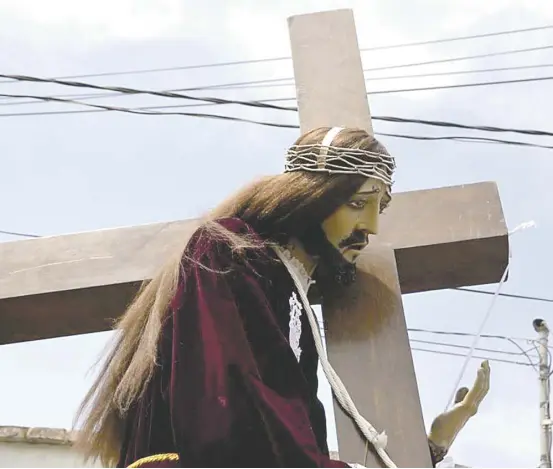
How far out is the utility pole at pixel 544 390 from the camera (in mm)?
9336

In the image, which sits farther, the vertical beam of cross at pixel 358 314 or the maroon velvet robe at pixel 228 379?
the vertical beam of cross at pixel 358 314

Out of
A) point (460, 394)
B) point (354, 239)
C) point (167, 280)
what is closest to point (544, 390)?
point (460, 394)

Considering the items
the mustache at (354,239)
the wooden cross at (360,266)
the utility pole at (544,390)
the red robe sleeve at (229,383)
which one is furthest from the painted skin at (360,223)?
the utility pole at (544,390)

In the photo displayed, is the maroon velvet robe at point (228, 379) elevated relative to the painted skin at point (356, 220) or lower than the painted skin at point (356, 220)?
lower

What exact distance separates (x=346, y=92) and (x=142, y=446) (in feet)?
2.88

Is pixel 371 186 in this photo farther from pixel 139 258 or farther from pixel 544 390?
pixel 544 390

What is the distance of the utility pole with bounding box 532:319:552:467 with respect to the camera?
9.34 m

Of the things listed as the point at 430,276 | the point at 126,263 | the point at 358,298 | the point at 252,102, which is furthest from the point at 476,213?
the point at 252,102

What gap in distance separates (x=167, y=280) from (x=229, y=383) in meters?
0.25

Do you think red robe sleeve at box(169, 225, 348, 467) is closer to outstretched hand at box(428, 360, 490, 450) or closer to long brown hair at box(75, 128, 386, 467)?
long brown hair at box(75, 128, 386, 467)

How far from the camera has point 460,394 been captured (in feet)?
5.50

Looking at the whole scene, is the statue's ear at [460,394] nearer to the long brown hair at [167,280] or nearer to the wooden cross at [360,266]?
the wooden cross at [360,266]

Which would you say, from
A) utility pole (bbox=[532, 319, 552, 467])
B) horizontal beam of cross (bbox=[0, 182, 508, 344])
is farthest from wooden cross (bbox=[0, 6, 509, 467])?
utility pole (bbox=[532, 319, 552, 467])

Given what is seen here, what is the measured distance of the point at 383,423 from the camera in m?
1.49
